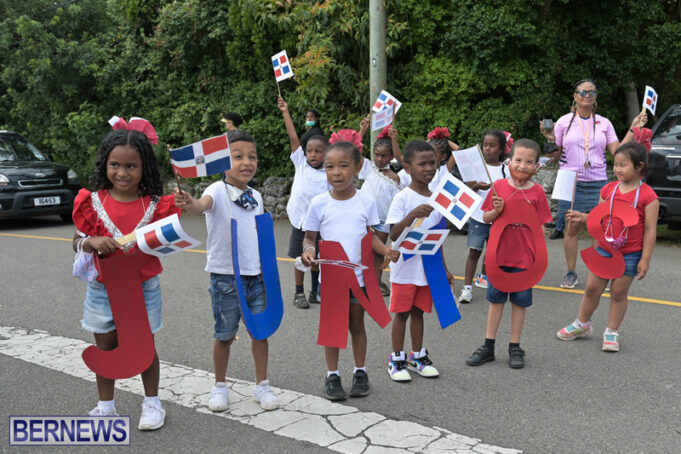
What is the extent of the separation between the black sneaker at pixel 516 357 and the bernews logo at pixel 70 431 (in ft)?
8.10

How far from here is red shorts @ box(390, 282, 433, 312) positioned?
422 cm

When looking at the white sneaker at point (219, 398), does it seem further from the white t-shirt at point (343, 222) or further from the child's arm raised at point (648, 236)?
the child's arm raised at point (648, 236)

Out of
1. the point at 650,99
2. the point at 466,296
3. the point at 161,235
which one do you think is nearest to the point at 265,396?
the point at 161,235

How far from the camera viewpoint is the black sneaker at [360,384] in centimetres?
394

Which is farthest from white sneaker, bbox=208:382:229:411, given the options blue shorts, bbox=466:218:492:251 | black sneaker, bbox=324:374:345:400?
blue shorts, bbox=466:218:492:251

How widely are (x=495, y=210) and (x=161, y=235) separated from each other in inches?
90.6

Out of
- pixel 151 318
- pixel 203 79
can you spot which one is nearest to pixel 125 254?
pixel 151 318

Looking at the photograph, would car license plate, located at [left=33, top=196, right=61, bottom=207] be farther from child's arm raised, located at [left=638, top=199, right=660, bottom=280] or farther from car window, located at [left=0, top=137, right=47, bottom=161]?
child's arm raised, located at [left=638, top=199, right=660, bottom=280]

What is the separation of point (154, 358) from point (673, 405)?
2924 millimetres

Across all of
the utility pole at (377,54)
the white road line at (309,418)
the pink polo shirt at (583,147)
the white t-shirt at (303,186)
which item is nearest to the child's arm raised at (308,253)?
the white road line at (309,418)

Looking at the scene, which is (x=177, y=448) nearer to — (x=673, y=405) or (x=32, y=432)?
(x=32, y=432)

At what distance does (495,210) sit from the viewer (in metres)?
4.46

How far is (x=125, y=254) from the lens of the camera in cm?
333

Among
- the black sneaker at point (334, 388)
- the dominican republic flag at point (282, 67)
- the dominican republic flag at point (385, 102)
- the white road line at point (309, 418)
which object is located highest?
the dominican republic flag at point (282, 67)
